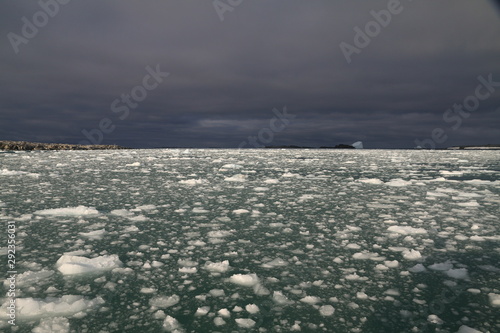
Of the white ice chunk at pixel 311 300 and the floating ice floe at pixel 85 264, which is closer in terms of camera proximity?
the white ice chunk at pixel 311 300

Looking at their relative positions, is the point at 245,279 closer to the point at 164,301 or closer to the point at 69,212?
the point at 164,301

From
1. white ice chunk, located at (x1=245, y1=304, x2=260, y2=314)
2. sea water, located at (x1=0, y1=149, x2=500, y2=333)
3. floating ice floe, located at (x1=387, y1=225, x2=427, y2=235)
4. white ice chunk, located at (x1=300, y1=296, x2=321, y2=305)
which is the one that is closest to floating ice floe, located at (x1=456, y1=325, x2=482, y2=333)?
sea water, located at (x1=0, y1=149, x2=500, y2=333)

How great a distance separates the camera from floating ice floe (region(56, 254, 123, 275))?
A: 11.6 feet

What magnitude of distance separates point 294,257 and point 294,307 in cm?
127

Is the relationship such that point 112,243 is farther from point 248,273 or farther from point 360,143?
point 360,143

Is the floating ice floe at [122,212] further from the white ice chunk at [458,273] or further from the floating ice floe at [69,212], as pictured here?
the white ice chunk at [458,273]

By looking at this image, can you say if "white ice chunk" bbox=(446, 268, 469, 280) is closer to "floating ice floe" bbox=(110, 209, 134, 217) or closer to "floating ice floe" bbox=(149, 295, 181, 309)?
"floating ice floe" bbox=(149, 295, 181, 309)

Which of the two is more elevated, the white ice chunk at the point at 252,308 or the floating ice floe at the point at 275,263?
the white ice chunk at the point at 252,308

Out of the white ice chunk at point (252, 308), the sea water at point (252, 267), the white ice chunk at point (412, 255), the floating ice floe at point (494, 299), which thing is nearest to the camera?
the sea water at point (252, 267)

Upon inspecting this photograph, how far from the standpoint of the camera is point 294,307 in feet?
9.26

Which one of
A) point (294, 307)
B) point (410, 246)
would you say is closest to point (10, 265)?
point (294, 307)

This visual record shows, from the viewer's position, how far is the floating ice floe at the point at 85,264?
354 cm

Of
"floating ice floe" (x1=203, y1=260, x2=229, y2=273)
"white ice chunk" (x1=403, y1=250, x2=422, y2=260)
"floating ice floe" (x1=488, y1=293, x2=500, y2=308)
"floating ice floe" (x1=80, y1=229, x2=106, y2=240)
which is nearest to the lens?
"floating ice floe" (x1=488, y1=293, x2=500, y2=308)

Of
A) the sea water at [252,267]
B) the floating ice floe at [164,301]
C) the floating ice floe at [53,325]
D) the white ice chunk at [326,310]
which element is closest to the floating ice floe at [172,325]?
the sea water at [252,267]
